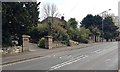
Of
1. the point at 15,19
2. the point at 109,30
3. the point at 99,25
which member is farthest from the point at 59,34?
the point at 109,30

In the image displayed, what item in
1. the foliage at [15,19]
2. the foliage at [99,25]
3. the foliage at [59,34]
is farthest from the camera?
the foliage at [99,25]

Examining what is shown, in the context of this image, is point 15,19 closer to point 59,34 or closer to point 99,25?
point 59,34

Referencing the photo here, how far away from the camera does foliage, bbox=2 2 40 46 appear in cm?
2812

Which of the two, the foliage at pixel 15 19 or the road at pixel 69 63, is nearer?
the road at pixel 69 63

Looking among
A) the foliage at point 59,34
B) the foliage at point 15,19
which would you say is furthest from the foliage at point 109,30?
the foliage at point 15,19

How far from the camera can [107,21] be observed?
106 m

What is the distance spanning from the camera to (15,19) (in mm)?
28594

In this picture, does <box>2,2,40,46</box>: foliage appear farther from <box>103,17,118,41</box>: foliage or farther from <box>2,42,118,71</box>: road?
<box>103,17,118,41</box>: foliage

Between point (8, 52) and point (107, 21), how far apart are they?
3118 inches

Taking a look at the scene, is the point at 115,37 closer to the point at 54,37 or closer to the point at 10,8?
the point at 54,37

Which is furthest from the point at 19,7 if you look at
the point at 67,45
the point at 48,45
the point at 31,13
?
the point at 67,45

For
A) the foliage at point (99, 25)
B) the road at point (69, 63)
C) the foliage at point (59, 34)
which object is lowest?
the road at point (69, 63)

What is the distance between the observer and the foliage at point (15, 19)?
→ 2812cm

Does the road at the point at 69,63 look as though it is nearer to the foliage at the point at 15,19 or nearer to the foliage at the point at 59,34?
the foliage at the point at 15,19
